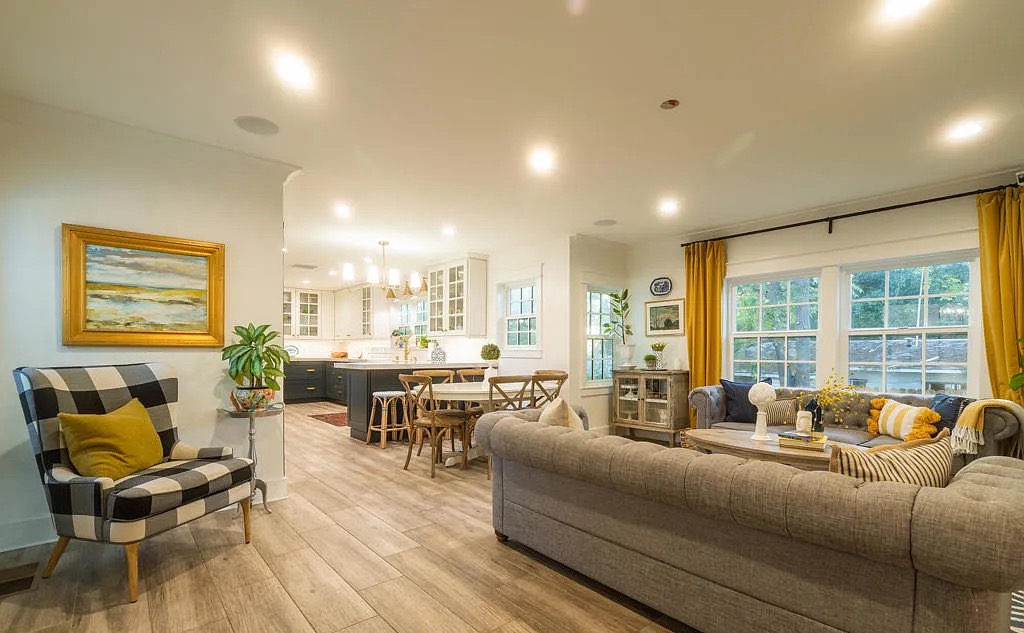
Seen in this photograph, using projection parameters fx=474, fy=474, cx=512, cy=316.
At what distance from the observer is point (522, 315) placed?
6656 millimetres

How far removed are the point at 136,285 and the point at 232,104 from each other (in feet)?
4.37

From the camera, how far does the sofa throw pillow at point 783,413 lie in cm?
450

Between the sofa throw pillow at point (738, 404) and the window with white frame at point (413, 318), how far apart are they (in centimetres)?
526

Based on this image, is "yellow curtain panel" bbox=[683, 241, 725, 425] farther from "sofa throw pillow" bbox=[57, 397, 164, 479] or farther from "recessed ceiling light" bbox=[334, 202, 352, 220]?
"sofa throw pillow" bbox=[57, 397, 164, 479]

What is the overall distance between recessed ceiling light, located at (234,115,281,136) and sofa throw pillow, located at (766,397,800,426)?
15.6 feet

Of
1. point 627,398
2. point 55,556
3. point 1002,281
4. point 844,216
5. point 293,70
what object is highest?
point 293,70

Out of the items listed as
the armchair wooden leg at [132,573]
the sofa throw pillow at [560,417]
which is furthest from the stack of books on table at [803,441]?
the armchair wooden leg at [132,573]

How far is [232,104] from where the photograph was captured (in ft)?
8.94

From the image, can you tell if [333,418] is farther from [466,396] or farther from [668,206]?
A: [668,206]

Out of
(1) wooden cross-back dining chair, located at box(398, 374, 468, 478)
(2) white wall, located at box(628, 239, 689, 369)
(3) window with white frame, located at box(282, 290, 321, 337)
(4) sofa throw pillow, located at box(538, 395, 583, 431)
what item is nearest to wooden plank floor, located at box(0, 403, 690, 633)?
(4) sofa throw pillow, located at box(538, 395, 583, 431)

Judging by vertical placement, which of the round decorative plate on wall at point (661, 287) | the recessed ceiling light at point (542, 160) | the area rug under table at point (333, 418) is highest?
the recessed ceiling light at point (542, 160)

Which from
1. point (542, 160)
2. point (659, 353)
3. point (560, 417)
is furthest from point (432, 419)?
point (659, 353)

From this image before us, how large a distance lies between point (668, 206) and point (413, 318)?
5.73 m

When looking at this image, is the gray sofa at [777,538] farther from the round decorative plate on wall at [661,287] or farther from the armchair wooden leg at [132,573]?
the round decorative plate on wall at [661,287]
